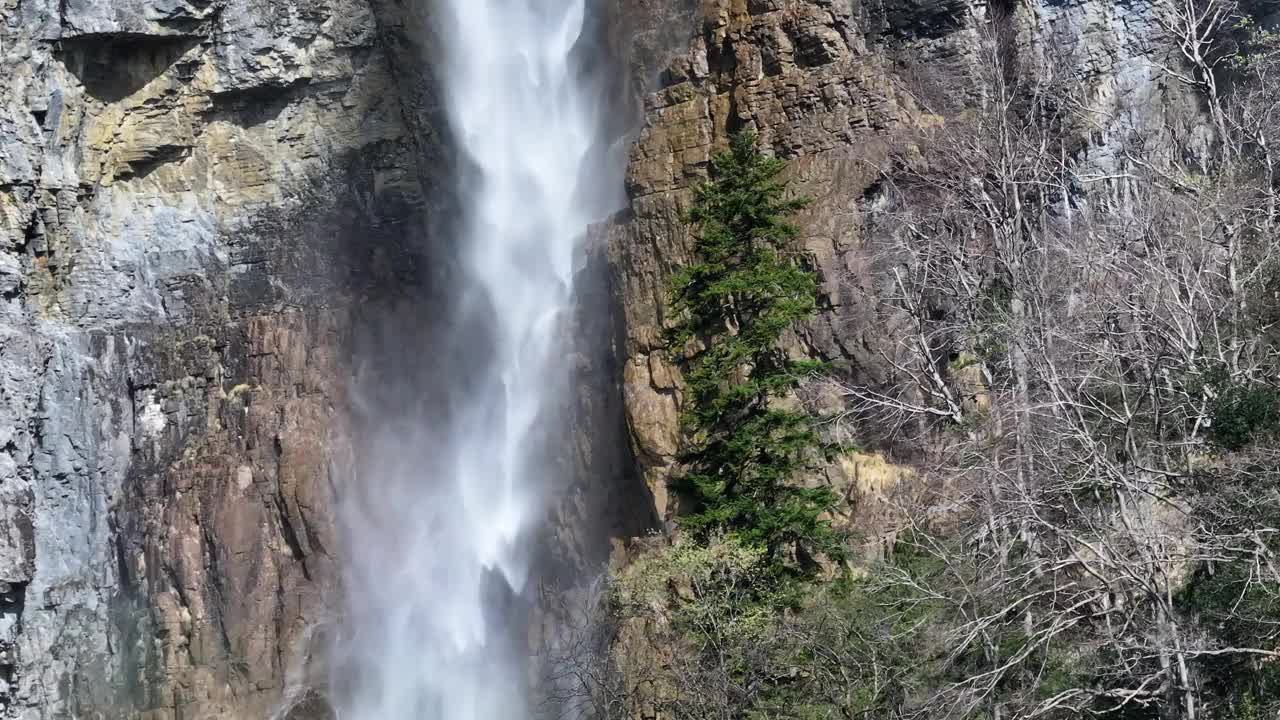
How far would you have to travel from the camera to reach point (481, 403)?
1565 inches

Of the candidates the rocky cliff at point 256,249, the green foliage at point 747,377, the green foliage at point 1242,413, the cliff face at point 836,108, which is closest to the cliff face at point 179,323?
the rocky cliff at point 256,249

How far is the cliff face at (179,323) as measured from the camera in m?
37.5

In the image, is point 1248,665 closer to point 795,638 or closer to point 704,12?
point 795,638

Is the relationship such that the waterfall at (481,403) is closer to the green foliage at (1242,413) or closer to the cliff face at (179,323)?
the cliff face at (179,323)

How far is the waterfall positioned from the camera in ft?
120

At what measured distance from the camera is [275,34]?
4066cm

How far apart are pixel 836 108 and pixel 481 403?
1231 centimetres

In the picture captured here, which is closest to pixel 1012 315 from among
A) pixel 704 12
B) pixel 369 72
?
pixel 704 12

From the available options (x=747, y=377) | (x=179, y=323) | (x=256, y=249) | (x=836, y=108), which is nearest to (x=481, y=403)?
(x=256, y=249)

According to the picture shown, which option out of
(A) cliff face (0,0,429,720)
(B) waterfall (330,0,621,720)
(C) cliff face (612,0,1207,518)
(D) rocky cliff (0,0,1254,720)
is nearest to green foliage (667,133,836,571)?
(C) cliff face (612,0,1207,518)

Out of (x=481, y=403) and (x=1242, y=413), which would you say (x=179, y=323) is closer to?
(x=481, y=403)

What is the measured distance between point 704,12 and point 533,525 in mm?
12795

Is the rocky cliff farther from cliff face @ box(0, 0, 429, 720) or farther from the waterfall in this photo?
the waterfall

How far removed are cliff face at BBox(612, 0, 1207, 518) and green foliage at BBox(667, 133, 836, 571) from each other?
14.4 feet
